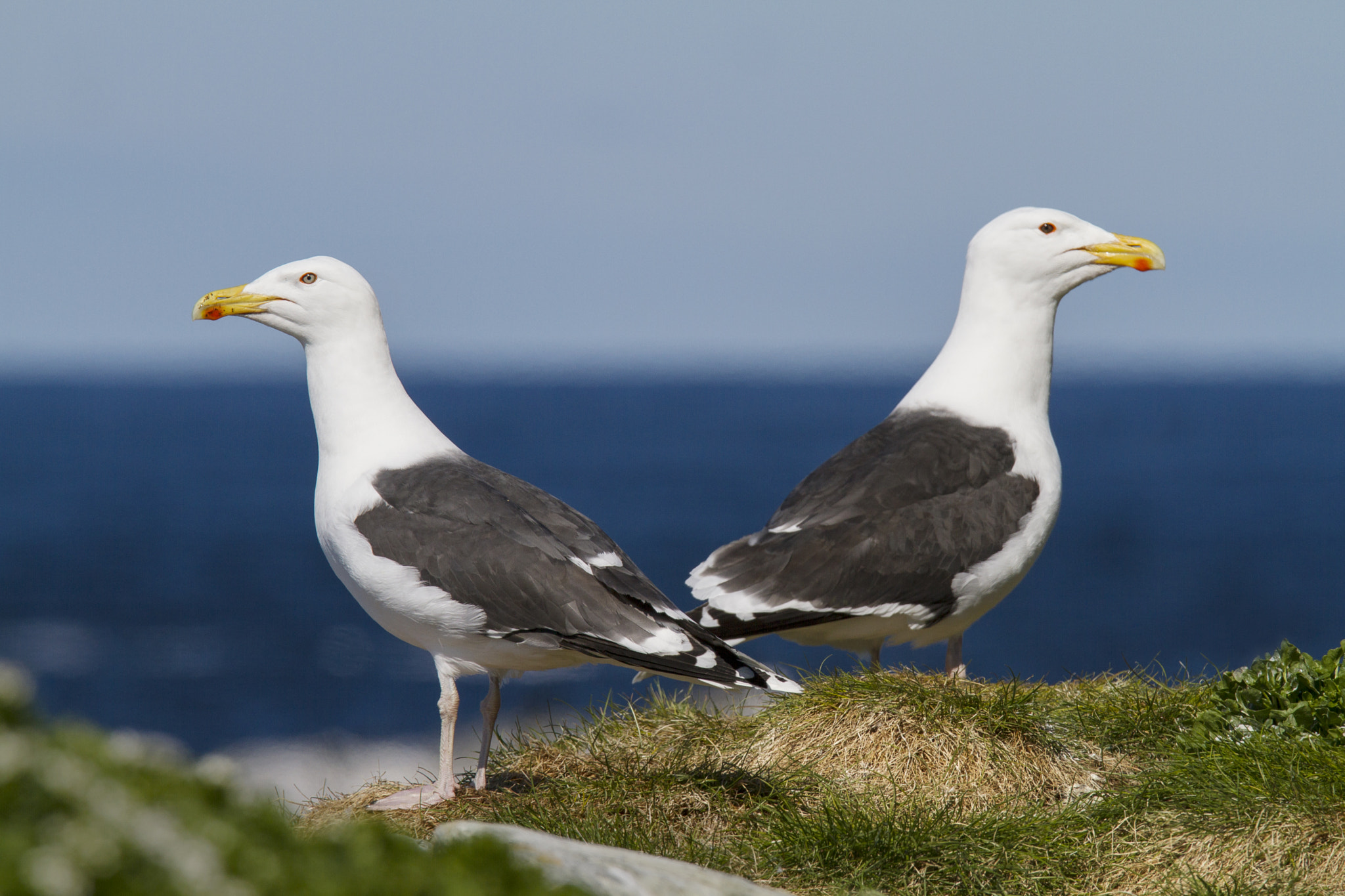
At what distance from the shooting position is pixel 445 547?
21.4 ft

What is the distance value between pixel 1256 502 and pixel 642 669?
293 feet

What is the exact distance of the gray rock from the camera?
345 centimetres

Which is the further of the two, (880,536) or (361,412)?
(880,536)

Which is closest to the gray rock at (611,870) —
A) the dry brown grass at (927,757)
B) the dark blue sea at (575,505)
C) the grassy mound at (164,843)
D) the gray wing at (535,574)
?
the grassy mound at (164,843)

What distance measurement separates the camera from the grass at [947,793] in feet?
18.0

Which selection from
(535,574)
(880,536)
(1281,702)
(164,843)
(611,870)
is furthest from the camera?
(880,536)

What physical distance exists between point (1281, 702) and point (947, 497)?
210cm

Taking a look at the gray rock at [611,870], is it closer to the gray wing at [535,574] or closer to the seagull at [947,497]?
the gray wing at [535,574]

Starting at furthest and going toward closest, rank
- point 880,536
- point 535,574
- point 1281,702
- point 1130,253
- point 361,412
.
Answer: point 1130,253 < point 880,536 < point 361,412 < point 535,574 < point 1281,702

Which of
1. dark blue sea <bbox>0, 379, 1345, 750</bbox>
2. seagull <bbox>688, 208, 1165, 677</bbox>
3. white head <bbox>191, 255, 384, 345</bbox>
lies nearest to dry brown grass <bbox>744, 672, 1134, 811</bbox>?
seagull <bbox>688, 208, 1165, 677</bbox>

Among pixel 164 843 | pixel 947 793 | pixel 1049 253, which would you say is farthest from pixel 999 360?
pixel 164 843

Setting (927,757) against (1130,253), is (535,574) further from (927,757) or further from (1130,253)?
(1130,253)

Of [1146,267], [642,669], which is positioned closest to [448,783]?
[642,669]

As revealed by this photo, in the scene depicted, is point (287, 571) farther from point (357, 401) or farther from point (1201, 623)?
point (357, 401)
